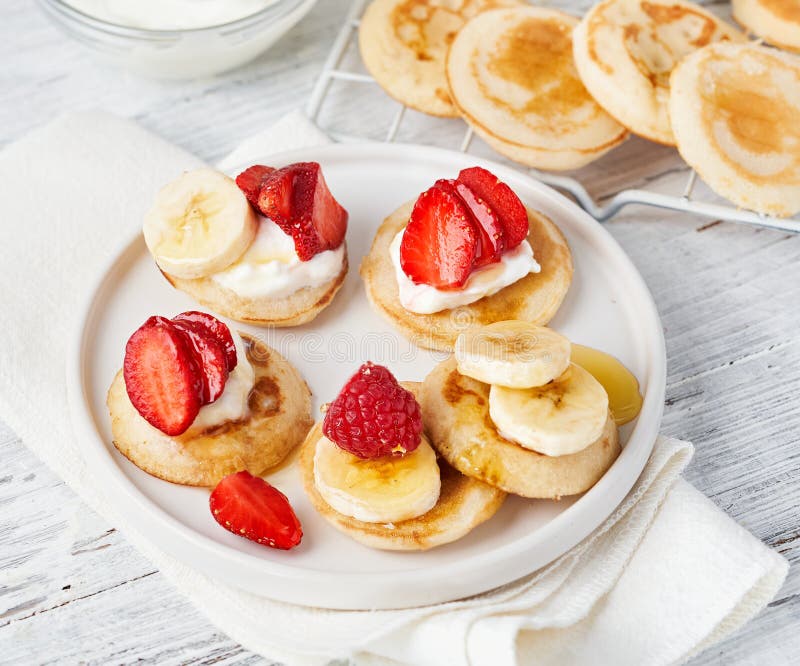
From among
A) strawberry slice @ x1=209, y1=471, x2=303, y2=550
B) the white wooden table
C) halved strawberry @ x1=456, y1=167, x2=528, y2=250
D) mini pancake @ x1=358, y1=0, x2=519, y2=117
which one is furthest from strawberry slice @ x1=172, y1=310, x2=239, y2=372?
mini pancake @ x1=358, y1=0, x2=519, y2=117

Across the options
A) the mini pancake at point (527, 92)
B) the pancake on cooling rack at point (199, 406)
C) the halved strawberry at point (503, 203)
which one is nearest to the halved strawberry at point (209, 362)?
the pancake on cooling rack at point (199, 406)

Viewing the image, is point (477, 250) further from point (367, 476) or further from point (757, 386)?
point (757, 386)

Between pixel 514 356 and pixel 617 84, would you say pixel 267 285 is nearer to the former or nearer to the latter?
pixel 514 356

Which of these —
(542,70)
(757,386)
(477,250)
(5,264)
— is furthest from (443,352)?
(5,264)

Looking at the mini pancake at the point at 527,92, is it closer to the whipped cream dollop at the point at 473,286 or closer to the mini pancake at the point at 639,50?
the mini pancake at the point at 639,50

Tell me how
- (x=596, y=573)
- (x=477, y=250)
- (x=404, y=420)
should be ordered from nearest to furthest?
(x=404, y=420)
(x=596, y=573)
(x=477, y=250)

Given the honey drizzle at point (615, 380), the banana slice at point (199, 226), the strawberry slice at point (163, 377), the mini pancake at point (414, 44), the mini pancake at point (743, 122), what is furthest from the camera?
the mini pancake at point (414, 44)

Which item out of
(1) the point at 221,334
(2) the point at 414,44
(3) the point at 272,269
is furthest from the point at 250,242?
(2) the point at 414,44
